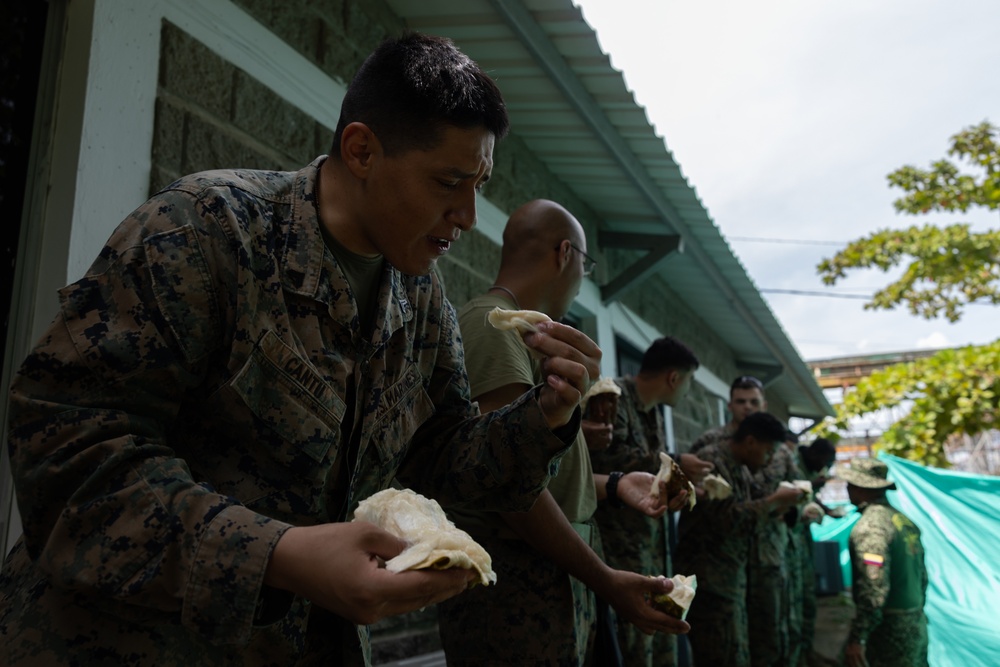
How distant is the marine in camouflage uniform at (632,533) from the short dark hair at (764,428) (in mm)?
1654

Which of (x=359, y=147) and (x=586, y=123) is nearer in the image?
(x=359, y=147)

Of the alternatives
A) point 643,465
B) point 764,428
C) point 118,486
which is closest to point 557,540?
point 118,486

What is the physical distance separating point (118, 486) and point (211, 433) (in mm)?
248

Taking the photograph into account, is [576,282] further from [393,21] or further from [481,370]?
[393,21]

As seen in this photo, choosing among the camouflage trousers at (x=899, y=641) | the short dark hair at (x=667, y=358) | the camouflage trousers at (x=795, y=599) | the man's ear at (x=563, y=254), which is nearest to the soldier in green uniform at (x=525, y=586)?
the man's ear at (x=563, y=254)

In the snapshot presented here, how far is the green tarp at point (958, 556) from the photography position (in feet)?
19.0

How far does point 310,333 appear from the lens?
1.40m

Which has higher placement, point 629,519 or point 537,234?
point 537,234

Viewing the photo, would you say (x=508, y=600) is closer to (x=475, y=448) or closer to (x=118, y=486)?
(x=475, y=448)

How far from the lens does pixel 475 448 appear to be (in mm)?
1660

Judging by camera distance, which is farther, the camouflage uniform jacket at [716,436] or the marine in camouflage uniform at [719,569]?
the camouflage uniform jacket at [716,436]

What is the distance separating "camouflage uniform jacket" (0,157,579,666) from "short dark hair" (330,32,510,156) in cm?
19

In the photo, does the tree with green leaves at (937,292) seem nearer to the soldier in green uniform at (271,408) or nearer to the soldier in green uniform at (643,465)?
the soldier in green uniform at (643,465)

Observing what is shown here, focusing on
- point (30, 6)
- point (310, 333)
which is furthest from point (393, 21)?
point (310, 333)
